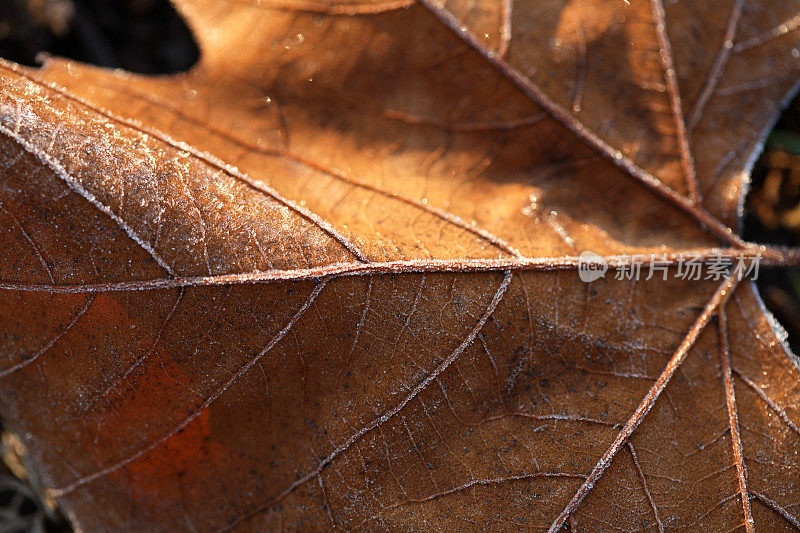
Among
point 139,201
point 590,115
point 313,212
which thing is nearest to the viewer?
point 139,201

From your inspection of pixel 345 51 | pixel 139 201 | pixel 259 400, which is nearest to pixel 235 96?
pixel 345 51

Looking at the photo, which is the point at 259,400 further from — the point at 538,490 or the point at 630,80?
the point at 630,80

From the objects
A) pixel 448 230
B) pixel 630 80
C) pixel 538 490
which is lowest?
pixel 538 490

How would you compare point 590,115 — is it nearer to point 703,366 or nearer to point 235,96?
point 703,366

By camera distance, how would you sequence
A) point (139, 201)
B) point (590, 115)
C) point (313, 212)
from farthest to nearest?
point (590, 115)
point (313, 212)
point (139, 201)

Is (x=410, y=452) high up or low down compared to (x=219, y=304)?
down

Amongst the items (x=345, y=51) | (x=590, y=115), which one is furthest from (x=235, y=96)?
(x=590, y=115)

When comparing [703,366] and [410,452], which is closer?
[410,452]
